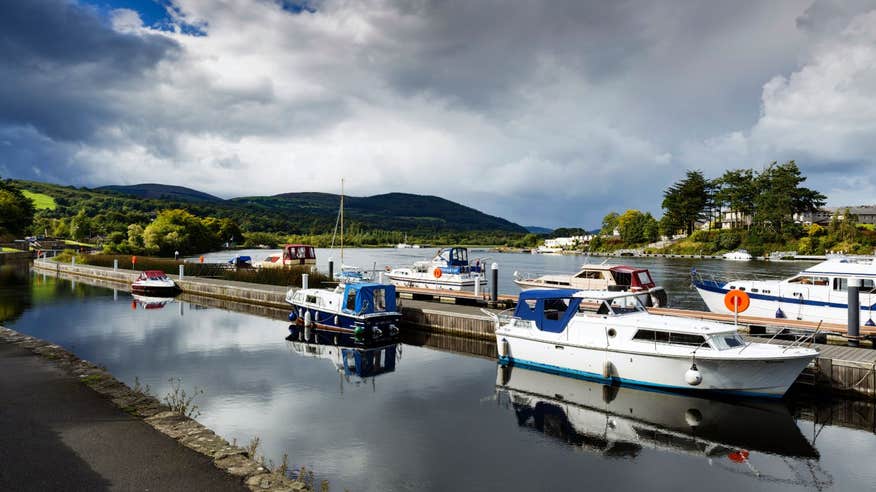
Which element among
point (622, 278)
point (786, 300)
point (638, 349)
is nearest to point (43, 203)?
point (622, 278)

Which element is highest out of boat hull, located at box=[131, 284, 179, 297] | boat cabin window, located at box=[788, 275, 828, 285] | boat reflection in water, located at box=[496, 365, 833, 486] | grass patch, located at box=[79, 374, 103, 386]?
boat cabin window, located at box=[788, 275, 828, 285]

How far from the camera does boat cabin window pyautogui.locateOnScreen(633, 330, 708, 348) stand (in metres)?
16.2

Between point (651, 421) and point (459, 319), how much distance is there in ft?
40.5

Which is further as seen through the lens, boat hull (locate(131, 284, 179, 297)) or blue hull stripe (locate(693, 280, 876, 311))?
boat hull (locate(131, 284, 179, 297))

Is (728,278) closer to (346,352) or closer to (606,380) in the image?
(606,380)

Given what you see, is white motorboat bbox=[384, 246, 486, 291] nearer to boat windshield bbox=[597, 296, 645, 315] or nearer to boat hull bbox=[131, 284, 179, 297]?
boat hull bbox=[131, 284, 179, 297]

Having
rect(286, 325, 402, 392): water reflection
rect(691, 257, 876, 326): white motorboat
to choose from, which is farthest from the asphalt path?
rect(691, 257, 876, 326): white motorboat

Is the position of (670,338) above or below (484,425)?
above

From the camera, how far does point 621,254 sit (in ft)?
438

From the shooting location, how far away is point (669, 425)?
14570mm

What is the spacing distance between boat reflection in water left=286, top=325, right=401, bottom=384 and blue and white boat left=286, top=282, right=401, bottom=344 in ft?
1.52

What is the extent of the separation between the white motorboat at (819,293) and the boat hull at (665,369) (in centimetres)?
840

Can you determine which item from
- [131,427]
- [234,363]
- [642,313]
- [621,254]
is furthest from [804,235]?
[131,427]

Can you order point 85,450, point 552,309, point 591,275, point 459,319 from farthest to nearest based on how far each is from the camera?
point 591,275, point 459,319, point 552,309, point 85,450
